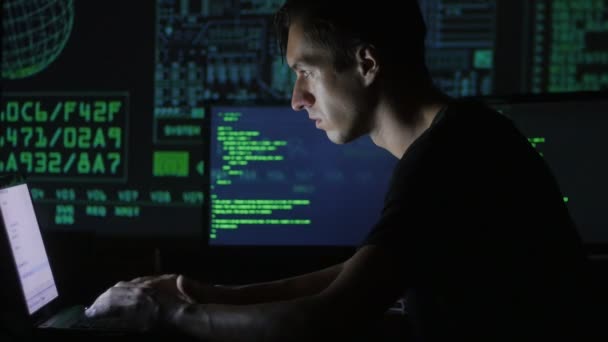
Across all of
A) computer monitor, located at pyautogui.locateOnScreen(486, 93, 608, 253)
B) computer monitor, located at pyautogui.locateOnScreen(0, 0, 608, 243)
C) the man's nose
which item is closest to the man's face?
the man's nose

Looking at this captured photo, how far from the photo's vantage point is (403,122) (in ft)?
3.31

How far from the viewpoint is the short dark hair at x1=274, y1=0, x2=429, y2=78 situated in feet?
3.27

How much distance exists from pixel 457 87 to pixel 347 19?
1131mm

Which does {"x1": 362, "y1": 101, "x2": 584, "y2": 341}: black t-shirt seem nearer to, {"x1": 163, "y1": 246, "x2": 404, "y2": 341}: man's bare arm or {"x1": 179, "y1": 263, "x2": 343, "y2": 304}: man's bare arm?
{"x1": 163, "y1": 246, "x2": 404, "y2": 341}: man's bare arm

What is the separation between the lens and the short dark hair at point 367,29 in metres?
1.00

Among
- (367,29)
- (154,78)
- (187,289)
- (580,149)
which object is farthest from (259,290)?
(154,78)

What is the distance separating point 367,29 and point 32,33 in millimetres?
1605

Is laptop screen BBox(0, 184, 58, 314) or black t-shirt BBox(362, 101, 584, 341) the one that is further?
laptop screen BBox(0, 184, 58, 314)

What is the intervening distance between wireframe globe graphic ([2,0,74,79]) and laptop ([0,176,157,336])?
108cm

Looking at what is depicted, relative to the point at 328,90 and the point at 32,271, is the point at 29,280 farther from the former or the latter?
the point at 328,90

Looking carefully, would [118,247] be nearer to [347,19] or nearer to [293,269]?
[293,269]

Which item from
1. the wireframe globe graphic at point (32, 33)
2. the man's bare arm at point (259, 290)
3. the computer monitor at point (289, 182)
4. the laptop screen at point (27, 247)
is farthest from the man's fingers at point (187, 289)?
the wireframe globe graphic at point (32, 33)

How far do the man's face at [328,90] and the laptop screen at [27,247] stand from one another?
526mm

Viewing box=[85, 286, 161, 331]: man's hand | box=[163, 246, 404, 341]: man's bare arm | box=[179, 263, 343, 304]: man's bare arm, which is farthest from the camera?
box=[179, 263, 343, 304]: man's bare arm
